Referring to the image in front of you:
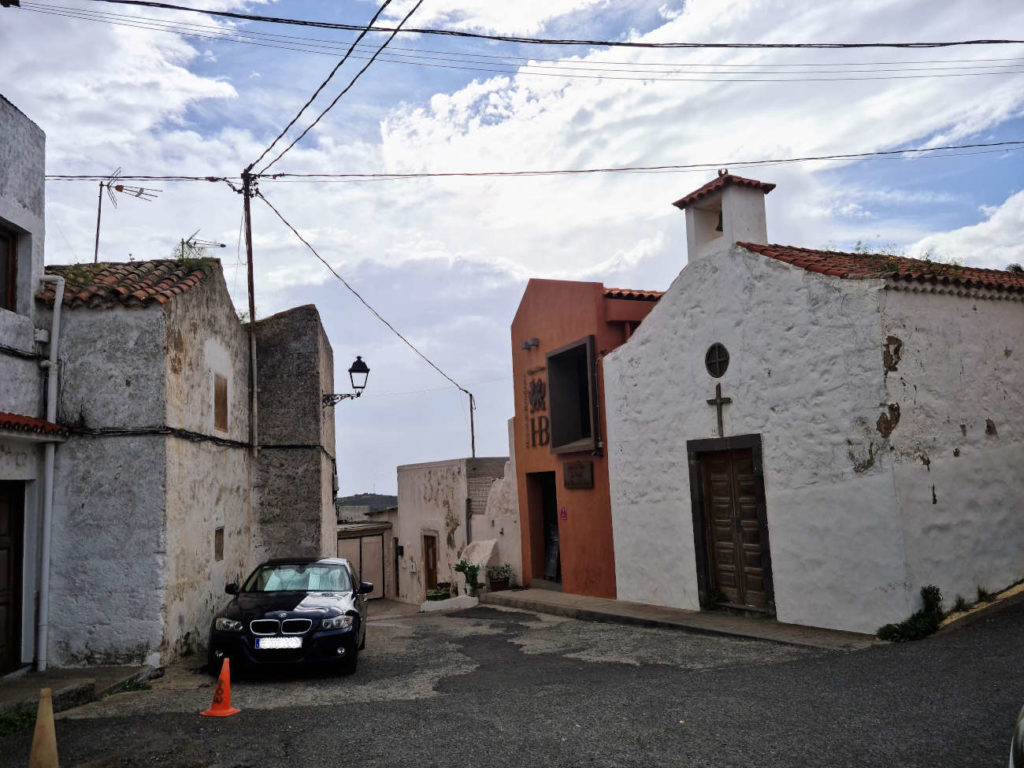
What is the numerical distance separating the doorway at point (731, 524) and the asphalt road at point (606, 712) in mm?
1751

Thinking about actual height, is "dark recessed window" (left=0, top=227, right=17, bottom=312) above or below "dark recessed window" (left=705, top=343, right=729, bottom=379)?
above

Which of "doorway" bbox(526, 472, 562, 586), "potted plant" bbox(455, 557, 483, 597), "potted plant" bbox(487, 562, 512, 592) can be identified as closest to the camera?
"doorway" bbox(526, 472, 562, 586)

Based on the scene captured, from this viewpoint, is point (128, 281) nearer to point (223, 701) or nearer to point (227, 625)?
point (227, 625)

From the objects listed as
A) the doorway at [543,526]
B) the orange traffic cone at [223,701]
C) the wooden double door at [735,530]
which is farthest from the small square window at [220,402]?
the doorway at [543,526]

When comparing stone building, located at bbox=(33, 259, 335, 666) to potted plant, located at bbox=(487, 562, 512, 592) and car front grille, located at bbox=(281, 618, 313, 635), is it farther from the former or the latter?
potted plant, located at bbox=(487, 562, 512, 592)

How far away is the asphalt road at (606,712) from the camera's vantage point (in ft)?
17.3

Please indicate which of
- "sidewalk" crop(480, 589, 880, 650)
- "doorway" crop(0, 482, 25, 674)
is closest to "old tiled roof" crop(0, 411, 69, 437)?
"doorway" crop(0, 482, 25, 674)

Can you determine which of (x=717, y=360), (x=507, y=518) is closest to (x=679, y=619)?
(x=717, y=360)

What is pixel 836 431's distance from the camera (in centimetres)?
963

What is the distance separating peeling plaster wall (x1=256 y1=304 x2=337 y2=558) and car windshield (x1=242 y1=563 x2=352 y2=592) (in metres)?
3.83

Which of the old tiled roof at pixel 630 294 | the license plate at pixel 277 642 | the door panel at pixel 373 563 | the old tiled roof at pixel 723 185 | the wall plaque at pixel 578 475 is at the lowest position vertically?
the door panel at pixel 373 563

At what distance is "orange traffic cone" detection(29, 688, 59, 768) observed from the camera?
4.96 m

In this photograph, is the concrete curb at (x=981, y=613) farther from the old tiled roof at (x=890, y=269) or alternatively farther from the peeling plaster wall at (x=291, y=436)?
the peeling plaster wall at (x=291, y=436)

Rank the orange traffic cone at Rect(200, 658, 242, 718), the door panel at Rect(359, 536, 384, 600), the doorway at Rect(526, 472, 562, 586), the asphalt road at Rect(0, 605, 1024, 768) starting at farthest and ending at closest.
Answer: the door panel at Rect(359, 536, 384, 600)
the doorway at Rect(526, 472, 562, 586)
the orange traffic cone at Rect(200, 658, 242, 718)
the asphalt road at Rect(0, 605, 1024, 768)
